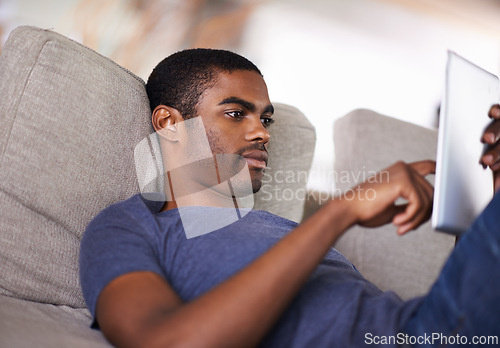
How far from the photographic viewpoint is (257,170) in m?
1.07

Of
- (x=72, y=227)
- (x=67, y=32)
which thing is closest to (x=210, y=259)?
(x=72, y=227)

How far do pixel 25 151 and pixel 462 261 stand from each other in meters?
0.81

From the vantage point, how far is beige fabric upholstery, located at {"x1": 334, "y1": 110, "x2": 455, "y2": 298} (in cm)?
146

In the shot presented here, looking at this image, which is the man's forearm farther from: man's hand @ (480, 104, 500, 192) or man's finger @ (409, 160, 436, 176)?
man's hand @ (480, 104, 500, 192)

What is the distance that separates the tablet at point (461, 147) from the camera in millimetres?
675

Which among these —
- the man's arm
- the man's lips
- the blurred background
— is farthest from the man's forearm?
the blurred background

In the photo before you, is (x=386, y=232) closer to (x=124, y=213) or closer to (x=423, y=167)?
(x=423, y=167)

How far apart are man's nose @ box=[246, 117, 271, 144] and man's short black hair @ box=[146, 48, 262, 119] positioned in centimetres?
15

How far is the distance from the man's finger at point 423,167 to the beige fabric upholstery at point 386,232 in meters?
0.74

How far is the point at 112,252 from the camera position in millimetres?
695

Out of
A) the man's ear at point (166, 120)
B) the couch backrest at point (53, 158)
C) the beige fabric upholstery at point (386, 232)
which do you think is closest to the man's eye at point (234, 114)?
the man's ear at point (166, 120)

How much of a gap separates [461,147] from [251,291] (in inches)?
16.6

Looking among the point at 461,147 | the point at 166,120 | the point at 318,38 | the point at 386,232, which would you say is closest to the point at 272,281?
the point at 461,147

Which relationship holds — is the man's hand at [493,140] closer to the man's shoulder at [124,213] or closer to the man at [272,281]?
the man at [272,281]
